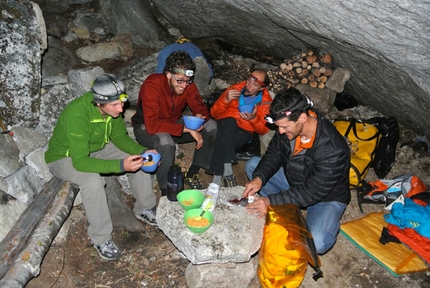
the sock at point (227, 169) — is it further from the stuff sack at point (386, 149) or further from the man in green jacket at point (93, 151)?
the stuff sack at point (386, 149)

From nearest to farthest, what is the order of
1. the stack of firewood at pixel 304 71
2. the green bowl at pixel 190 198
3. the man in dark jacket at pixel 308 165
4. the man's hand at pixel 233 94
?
the man in dark jacket at pixel 308 165, the green bowl at pixel 190 198, the man's hand at pixel 233 94, the stack of firewood at pixel 304 71

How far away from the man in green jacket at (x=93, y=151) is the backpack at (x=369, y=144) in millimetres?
3315

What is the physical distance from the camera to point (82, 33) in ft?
28.4

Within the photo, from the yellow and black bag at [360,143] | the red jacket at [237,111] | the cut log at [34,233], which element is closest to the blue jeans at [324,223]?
the yellow and black bag at [360,143]

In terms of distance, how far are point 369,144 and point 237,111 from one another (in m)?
2.16

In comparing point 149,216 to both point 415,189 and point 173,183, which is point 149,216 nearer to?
point 173,183

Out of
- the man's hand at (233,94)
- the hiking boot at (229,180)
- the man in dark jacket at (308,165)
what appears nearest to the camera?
the man in dark jacket at (308,165)

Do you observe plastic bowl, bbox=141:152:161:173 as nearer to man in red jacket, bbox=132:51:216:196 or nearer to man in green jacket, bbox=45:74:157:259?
man in green jacket, bbox=45:74:157:259

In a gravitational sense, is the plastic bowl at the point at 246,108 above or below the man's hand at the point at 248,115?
above

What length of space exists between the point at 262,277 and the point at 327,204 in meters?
1.24

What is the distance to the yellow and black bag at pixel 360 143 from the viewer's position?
5594 millimetres

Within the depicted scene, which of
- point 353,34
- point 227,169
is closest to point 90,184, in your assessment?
point 227,169

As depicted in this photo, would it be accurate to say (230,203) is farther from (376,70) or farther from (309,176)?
(376,70)

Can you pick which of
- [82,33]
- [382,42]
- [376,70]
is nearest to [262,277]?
[382,42]
